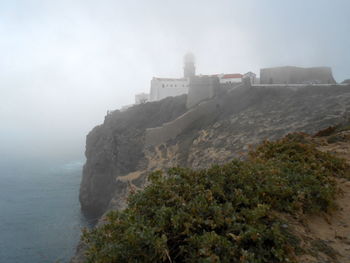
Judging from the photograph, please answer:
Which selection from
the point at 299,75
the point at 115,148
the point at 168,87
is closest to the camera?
the point at 299,75

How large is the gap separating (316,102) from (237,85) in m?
11.0

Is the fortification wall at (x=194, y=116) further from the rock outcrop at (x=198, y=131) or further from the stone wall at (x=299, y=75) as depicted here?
the stone wall at (x=299, y=75)

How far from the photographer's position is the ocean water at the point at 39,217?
24453 millimetres

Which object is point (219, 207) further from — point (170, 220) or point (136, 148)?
point (136, 148)

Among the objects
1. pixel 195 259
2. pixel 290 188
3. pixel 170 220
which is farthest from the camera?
pixel 290 188

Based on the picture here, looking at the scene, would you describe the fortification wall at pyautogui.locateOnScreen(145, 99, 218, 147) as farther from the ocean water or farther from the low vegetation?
the low vegetation

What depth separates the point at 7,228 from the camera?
29547 mm

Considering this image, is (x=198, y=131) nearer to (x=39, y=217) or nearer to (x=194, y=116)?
(x=194, y=116)

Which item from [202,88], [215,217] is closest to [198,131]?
[202,88]

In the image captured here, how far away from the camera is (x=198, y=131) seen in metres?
29.1

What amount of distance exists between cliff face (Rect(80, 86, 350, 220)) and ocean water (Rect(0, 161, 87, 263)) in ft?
14.8

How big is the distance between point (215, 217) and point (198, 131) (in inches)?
998

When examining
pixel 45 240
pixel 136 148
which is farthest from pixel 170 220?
pixel 136 148

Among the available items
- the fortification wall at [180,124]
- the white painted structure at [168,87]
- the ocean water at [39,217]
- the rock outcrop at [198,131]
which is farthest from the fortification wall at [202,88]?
the ocean water at [39,217]
